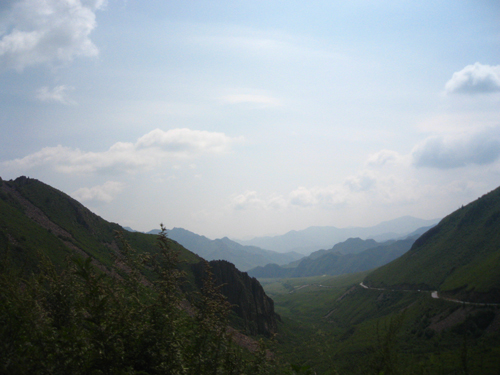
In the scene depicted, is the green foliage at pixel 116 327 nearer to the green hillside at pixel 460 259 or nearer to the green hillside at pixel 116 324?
the green hillside at pixel 116 324

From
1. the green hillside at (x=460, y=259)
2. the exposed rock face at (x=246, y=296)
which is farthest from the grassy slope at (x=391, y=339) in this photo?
the exposed rock face at (x=246, y=296)

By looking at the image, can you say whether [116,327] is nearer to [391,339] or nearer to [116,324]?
[116,324]

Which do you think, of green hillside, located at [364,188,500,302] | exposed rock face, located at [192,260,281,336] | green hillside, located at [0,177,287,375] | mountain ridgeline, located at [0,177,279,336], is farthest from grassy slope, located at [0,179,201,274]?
green hillside, located at [364,188,500,302]

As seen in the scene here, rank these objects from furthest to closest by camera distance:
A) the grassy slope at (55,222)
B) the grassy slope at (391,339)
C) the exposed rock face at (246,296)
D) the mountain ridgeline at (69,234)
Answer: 1. the exposed rock face at (246,296)
2. the mountain ridgeline at (69,234)
3. the grassy slope at (55,222)
4. the grassy slope at (391,339)

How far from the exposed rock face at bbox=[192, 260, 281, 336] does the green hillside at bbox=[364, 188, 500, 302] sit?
51851mm

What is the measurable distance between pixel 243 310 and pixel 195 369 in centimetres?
8445

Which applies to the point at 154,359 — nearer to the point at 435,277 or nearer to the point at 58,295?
the point at 58,295

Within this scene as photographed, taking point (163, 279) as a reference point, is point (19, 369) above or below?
below

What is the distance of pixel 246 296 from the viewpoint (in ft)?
301

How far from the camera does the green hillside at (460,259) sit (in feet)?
228

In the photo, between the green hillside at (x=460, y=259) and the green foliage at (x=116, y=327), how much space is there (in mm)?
75863

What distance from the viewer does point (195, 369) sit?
8.18m

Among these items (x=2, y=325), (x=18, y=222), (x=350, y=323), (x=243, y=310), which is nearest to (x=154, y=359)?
(x=2, y=325)

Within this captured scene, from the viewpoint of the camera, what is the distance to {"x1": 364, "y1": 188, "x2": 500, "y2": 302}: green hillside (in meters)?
69.5
